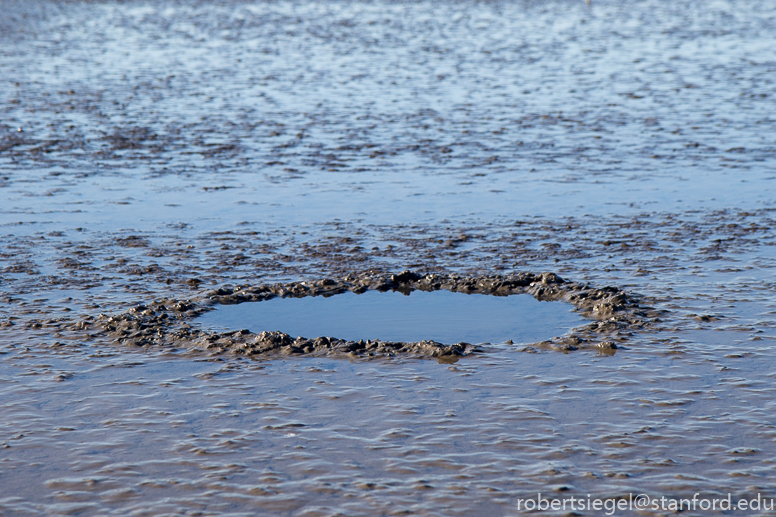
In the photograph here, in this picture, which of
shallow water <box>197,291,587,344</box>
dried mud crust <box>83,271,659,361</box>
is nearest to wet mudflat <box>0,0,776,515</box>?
dried mud crust <box>83,271,659,361</box>

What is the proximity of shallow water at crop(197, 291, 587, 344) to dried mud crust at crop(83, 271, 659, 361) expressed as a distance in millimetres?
129

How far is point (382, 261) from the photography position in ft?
35.6

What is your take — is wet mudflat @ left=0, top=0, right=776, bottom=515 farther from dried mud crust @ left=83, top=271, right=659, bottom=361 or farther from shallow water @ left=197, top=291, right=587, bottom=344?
shallow water @ left=197, top=291, right=587, bottom=344

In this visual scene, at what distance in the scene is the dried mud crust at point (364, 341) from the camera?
843 centimetres

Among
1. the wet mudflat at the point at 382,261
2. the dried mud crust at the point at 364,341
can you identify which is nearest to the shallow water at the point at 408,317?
the dried mud crust at the point at 364,341

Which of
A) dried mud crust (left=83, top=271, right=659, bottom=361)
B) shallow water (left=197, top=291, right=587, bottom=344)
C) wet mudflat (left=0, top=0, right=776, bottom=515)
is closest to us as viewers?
wet mudflat (left=0, top=0, right=776, bottom=515)

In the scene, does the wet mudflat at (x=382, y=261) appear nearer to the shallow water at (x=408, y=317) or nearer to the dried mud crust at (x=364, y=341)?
the dried mud crust at (x=364, y=341)

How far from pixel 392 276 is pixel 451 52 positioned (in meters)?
20.9

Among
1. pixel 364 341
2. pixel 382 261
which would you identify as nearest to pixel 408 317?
pixel 364 341

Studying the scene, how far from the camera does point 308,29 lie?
122 ft

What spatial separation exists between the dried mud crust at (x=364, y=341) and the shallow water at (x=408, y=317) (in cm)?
13

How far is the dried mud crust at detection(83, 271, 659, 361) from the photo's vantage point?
27.7ft

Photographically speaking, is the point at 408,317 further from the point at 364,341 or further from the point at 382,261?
the point at 382,261

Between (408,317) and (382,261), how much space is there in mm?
1672
